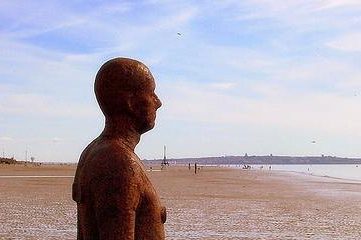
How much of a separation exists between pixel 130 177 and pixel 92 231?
390 millimetres

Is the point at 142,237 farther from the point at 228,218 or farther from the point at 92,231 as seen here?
the point at 228,218

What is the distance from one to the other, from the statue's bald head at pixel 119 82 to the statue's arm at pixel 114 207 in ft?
1.61

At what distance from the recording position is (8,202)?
26594 millimetres

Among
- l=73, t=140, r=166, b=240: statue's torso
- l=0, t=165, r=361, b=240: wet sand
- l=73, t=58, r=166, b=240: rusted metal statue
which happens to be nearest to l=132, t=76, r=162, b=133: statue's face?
l=73, t=58, r=166, b=240: rusted metal statue

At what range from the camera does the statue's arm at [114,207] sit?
12.1 feet

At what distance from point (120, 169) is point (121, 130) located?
376mm

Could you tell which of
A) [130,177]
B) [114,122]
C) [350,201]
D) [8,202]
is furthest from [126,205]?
[350,201]

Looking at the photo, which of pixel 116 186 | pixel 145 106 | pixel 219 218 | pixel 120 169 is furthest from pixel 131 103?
pixel 219 218

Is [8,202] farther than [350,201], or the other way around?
[350,201]

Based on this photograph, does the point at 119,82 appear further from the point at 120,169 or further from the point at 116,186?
the point at 116,186

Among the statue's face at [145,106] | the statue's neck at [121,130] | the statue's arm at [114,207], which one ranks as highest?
the statue's face at [145,106]

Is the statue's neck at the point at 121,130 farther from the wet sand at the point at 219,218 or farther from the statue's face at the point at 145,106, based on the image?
the wet sand at the point at 219,218

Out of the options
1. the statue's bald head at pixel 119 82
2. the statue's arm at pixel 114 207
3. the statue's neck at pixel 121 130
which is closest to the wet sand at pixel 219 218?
the statue's neck at pixel 121 130

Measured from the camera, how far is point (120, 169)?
3.79m
